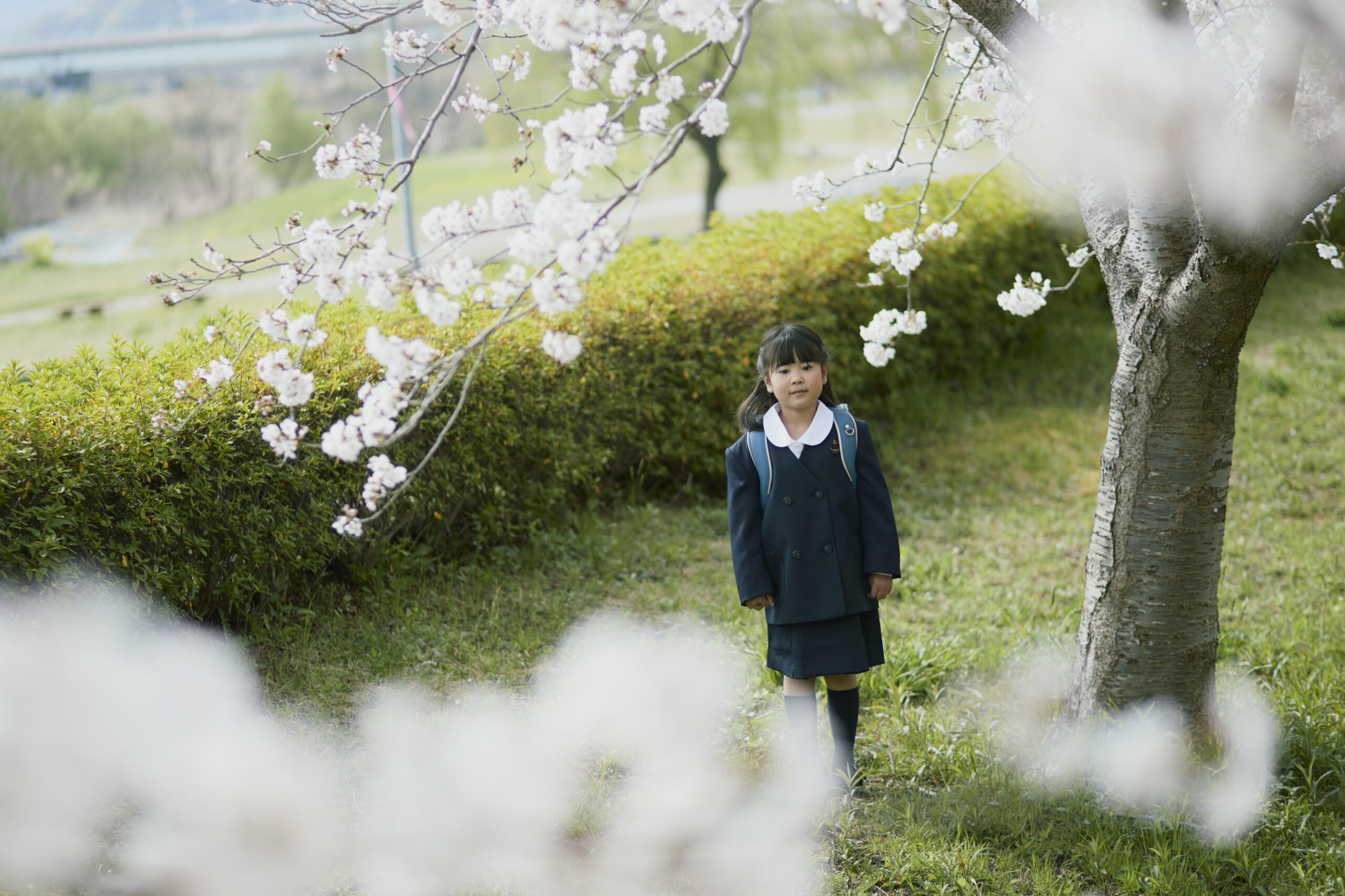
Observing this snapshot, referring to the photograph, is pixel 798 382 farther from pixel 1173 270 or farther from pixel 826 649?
pixel 1173 270

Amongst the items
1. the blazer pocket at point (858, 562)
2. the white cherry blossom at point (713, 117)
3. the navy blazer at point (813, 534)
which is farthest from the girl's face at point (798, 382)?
the white cherry blossom at point (713, 117)

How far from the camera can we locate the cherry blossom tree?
1.77 meters

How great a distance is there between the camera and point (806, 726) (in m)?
2.58

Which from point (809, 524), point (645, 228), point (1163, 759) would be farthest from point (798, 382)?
point (645, 228)

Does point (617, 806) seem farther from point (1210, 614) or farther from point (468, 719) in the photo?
point (1210, 614)

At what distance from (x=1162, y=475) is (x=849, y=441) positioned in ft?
2.72

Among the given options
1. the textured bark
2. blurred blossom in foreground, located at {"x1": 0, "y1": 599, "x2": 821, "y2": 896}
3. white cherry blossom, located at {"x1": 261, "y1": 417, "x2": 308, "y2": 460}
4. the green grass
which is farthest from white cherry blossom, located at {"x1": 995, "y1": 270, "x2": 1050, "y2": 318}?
the green grass

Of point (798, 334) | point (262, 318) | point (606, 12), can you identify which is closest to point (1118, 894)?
point (798, 334)

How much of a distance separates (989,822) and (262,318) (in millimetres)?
2170

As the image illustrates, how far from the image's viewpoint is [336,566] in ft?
12.1

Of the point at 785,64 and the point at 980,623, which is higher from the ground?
the point at 785,64

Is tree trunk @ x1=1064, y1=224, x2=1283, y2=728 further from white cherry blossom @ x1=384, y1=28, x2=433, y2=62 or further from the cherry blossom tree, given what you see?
white cherry blossom @ x1=384, y1=28, x2=433, y2=62

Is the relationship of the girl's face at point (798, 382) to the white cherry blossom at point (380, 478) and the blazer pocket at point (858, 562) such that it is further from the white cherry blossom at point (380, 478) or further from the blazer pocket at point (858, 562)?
the white cherry blossom at point (380, 478)

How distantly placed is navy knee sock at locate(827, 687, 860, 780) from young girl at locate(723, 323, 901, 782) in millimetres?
91
